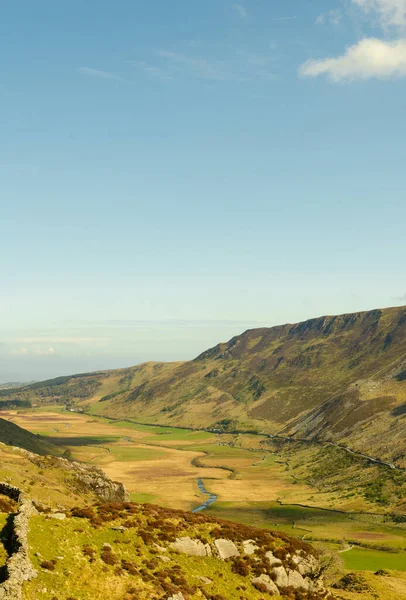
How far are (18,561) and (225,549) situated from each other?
77.4ft

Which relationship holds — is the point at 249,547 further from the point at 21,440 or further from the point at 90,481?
the point at 21,440

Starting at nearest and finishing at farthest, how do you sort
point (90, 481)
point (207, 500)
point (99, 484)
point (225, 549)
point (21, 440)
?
point (225, 549) → point (90, 481) → point (99, 484) → point (207, 500) → point (21, 440)

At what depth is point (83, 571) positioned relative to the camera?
35.7m

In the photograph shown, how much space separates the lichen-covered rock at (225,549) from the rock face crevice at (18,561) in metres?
18.3

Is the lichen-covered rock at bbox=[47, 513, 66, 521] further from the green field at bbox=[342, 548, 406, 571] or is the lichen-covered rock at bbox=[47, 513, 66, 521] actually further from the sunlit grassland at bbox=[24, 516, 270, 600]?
the green field at bbox=[342, 548, 406, 571]

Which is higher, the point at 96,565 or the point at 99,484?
the point at 96,565

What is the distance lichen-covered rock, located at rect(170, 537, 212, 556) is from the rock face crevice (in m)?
13.7

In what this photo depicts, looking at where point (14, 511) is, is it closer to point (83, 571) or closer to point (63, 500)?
point (83, 571)

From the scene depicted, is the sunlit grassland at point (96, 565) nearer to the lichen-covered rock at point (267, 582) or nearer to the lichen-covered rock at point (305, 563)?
the lichen-covered rock at point (267, 582)

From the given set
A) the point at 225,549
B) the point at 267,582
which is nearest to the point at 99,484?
the point at 225,549

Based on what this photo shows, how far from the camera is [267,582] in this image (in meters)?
47.1

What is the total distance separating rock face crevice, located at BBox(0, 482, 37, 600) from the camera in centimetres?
2825

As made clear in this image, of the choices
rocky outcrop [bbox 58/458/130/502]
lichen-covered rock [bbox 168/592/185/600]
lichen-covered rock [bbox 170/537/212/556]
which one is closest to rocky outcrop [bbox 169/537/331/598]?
lichen-covered rock [bbox 170/537/212/556]

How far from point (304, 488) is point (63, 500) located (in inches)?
4920
